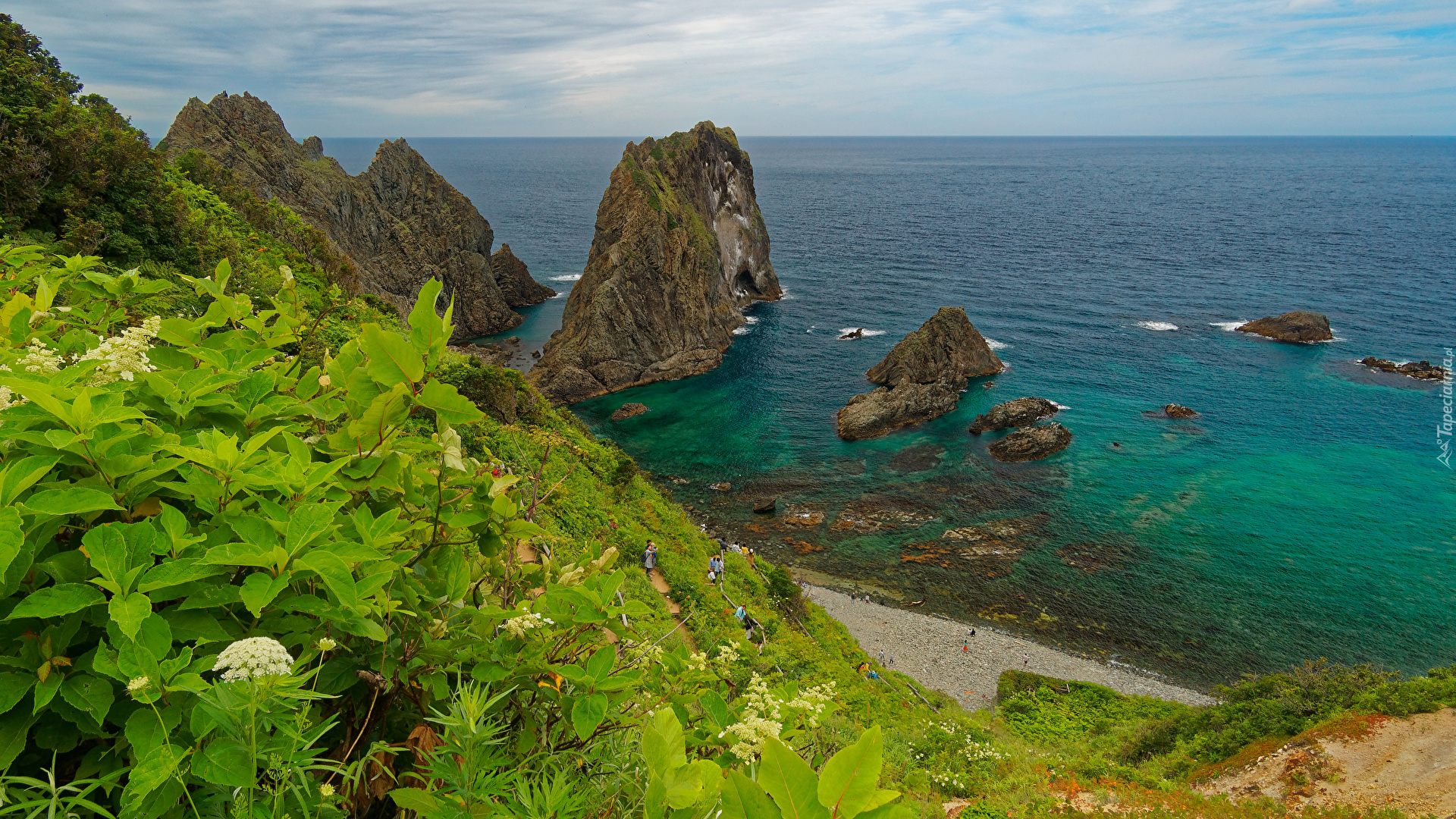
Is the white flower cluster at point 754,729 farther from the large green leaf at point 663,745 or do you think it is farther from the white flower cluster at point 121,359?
the white flower cluster at point 121,359

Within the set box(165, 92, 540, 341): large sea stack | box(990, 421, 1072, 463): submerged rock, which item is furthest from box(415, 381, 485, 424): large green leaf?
box(165, 92, 540, 341): large sea stack

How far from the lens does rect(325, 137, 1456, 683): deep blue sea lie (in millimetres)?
34000

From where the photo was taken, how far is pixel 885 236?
120750mm

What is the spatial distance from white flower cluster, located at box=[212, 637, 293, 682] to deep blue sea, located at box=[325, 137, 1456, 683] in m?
35.8

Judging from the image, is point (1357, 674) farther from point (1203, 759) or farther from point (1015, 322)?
point (1015, 322)

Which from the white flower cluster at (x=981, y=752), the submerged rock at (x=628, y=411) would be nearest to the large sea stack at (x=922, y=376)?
the submerged rock at (x=628, y=411)

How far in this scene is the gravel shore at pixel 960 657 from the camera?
29.3m

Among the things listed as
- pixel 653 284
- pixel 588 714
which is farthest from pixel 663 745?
pixel 653 284

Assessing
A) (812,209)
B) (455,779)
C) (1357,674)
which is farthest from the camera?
(812,209)

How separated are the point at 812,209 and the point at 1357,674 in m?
143

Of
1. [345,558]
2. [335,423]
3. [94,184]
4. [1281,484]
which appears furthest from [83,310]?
[1281,484]

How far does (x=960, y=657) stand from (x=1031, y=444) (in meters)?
20.2

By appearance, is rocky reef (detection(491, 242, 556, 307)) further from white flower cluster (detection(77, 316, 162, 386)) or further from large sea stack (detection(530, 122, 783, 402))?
white flower cluster (detection(77, 316, 162, 386))

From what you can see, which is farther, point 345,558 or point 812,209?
point 812,209
